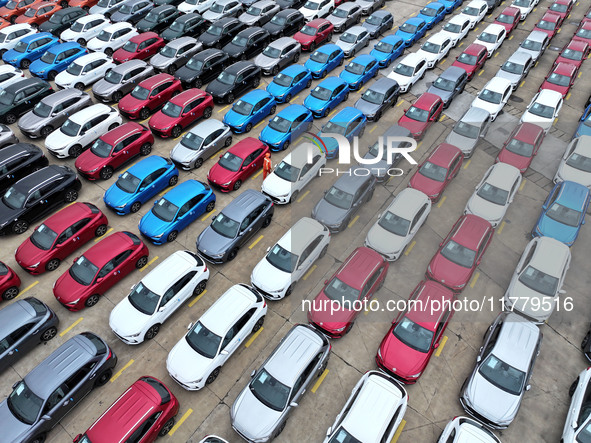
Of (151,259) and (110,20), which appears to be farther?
(110,20)

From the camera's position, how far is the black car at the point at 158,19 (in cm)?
2850

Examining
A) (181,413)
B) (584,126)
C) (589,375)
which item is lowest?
(181,413)

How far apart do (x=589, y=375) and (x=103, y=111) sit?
2290cm

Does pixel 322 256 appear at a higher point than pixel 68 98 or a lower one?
lower

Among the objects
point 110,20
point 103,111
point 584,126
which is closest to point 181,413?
point 103,111

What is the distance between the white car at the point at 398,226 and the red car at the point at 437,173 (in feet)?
4.08

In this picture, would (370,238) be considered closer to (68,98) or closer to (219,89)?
(219,89)

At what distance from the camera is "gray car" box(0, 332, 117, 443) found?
35.2ft

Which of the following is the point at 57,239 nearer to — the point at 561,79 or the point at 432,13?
the point at 561,79

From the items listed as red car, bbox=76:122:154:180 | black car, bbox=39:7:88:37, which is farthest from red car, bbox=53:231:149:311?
black car, bbox=39:7:88:37

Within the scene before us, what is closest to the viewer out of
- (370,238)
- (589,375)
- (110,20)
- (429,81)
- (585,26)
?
(589,375)

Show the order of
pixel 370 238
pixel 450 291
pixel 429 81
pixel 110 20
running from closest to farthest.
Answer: pixel 450 291 → pixel 370 238 → pixel 429 81 → pixel 110 20

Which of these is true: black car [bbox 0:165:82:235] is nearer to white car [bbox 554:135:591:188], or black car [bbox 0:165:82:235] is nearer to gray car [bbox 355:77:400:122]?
gray car [bbox 355:77:400:122]

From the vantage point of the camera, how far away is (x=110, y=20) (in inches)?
1193
